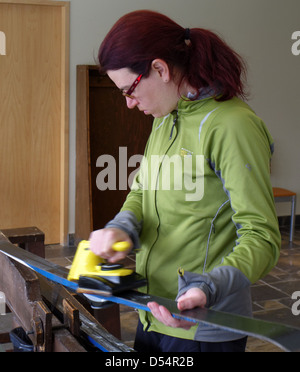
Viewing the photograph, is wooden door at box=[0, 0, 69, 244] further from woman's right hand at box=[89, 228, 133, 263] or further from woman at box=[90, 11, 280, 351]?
woman's right hand at box=[89, 228, 133, 263]

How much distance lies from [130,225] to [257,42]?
4936mm

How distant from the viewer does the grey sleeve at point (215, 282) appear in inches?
51.4

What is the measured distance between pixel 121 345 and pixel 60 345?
0.59ft

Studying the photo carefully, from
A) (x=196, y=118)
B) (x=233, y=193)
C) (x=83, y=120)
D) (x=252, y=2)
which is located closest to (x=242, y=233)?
(x=233, y=193)

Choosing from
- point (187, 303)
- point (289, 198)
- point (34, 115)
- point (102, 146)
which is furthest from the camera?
point (289, 198)

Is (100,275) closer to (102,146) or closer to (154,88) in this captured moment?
(154,88)

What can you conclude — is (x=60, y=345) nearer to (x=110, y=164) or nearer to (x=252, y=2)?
(x=110, y=164)

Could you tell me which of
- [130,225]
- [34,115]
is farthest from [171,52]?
[34,115]

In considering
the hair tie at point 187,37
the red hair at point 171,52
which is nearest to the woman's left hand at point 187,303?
the red hair at point 171,52

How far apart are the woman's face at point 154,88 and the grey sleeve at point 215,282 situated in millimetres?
511

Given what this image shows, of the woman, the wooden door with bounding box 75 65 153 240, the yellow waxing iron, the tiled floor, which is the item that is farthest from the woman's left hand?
the wooden door with bounding box 75 65 153 240

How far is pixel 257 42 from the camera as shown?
20.2 ft

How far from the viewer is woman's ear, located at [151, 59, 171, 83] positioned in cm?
150

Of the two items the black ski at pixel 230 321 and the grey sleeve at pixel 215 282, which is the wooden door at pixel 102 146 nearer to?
the black ski at pixel 230 321
